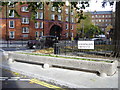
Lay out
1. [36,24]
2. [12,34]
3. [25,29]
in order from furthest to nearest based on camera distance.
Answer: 1. [36,24]
2. [25,29]
3. [12,34]

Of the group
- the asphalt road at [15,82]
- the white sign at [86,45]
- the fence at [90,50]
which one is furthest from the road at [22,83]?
the fence at [90,50]

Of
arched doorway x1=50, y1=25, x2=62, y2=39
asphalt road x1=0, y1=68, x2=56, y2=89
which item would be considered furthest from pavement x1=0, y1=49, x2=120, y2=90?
arched doorway x1=50, y1=25, x2=62, y2=39

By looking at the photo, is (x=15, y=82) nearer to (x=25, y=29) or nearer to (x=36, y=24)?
(x=25, y=29)

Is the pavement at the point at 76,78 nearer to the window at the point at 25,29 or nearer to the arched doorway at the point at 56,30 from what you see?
the window at the point at 25,29

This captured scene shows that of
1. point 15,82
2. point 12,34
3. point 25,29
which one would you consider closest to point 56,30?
point 25,29

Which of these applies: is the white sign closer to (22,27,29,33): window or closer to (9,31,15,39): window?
(9,31,15,39): window

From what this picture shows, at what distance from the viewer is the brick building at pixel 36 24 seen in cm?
3988

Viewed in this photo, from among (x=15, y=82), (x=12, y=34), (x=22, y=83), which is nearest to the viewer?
(x=22, y=83)

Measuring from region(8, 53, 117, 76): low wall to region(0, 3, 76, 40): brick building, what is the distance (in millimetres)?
23476

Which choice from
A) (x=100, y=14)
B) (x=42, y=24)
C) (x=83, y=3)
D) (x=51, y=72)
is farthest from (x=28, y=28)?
(x=100, y=14)

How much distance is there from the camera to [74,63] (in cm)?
738

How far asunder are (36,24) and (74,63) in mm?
38262

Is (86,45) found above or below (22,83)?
above

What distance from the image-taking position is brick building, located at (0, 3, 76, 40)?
39875 millimetres
